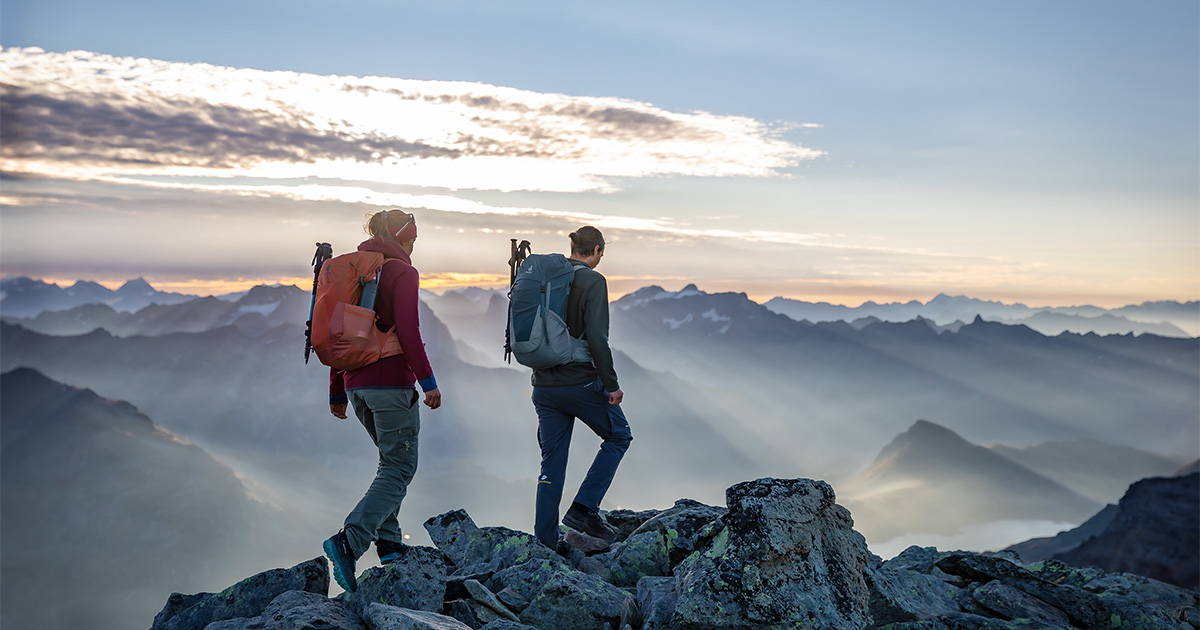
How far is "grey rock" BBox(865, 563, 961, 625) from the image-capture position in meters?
7.14

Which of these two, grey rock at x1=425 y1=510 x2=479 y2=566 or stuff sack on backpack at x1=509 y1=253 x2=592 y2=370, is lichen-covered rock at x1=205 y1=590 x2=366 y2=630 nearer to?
grey rock at x1=425 y1=510 x2=479 y2=566

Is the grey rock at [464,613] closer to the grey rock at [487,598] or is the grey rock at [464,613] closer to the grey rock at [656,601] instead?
the grey rock at [487,598]

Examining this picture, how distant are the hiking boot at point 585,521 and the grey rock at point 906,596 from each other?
3.52 meters

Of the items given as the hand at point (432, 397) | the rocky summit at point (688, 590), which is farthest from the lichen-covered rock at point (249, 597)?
the hand at point (432, 397)

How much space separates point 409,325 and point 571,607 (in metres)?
3.31

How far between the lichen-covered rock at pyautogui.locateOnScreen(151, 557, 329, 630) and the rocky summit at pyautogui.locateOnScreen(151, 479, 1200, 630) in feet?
0.05

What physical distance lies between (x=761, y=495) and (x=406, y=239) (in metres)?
4.75

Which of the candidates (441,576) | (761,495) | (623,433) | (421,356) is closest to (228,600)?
(441,576)

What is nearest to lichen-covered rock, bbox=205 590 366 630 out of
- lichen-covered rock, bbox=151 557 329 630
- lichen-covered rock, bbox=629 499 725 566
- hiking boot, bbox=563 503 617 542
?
lichen-covered rock, bbox=151 557 329 630

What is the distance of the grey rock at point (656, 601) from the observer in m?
6.55

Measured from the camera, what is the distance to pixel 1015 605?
7914 millimetres

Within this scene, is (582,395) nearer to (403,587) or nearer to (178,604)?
(403,587)

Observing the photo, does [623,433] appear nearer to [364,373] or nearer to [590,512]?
[590,512]

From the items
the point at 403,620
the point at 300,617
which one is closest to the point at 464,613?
the point at 403,620
